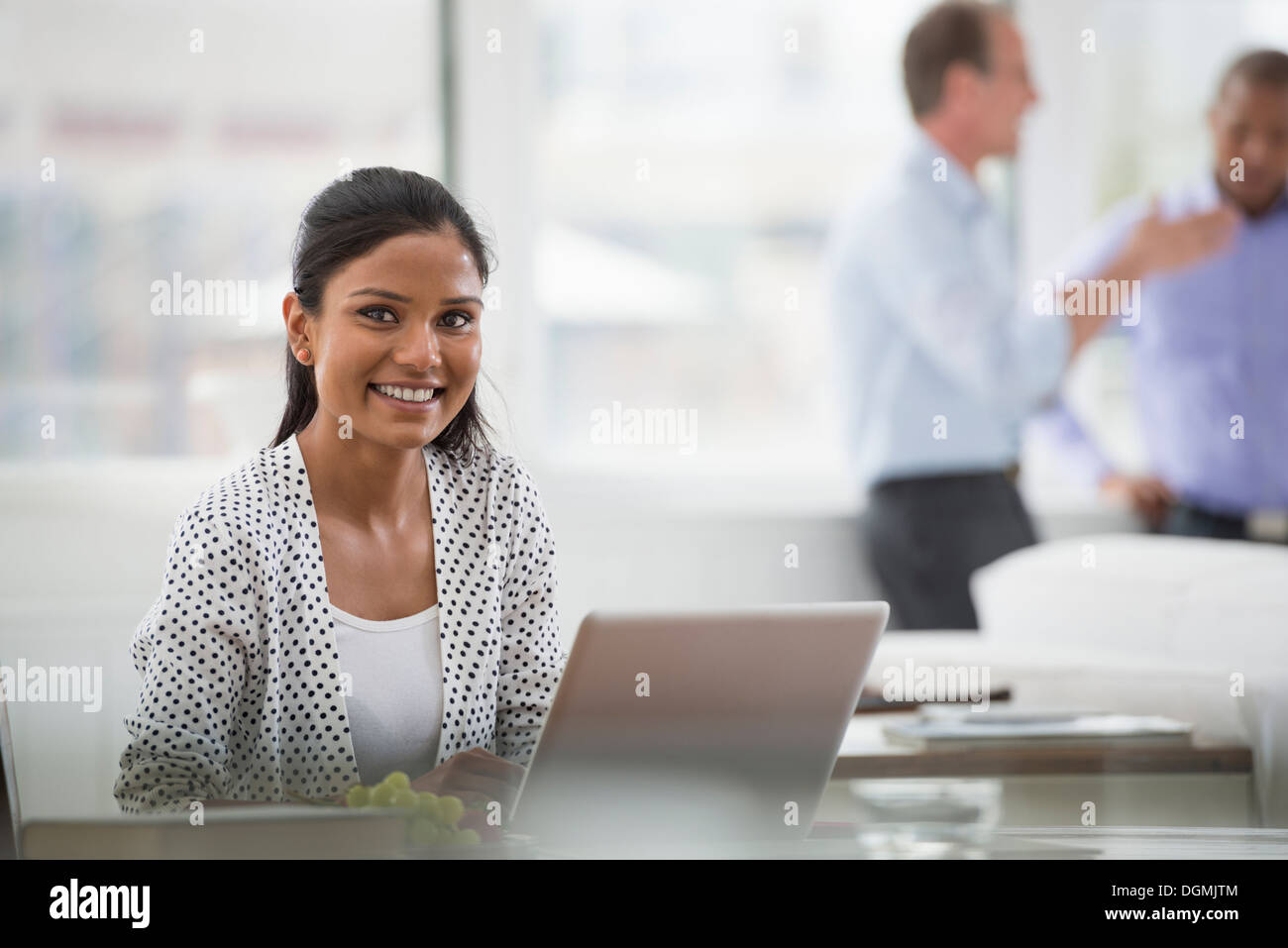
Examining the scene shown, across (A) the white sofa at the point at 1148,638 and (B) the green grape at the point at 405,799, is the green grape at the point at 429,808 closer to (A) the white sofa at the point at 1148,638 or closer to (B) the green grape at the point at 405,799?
(B) the green grape at the point at 405,799

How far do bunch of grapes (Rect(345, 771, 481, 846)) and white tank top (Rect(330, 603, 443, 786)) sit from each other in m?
0.38

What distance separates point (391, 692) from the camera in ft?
3.96

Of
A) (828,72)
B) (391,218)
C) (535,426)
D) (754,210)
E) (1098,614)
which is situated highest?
(828,72)

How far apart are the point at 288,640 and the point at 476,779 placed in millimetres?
214

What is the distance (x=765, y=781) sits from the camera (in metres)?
0.83

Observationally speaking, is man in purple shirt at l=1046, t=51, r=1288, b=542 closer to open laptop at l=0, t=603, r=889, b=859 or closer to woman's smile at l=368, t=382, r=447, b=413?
woman's smile at l=368, t=382, r=447, b=413

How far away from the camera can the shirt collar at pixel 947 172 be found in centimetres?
232

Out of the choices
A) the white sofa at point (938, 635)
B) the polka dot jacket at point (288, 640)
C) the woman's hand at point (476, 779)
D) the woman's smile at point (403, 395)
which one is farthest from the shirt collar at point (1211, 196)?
the woman's hand at point (476, 779)

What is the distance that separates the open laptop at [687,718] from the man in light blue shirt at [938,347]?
59.9 inches

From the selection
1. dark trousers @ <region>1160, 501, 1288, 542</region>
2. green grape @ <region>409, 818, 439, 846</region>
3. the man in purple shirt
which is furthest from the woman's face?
dark trousers @ <region>1160, 501, 1288, 542</region>

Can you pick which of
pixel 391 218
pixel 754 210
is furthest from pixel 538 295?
pixel 391 218

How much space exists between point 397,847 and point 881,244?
1795mm

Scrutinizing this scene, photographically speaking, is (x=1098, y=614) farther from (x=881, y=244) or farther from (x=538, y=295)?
(x=538, y=295)

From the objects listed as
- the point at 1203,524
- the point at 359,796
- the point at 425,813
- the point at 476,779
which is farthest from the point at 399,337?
the point at 1203,524
